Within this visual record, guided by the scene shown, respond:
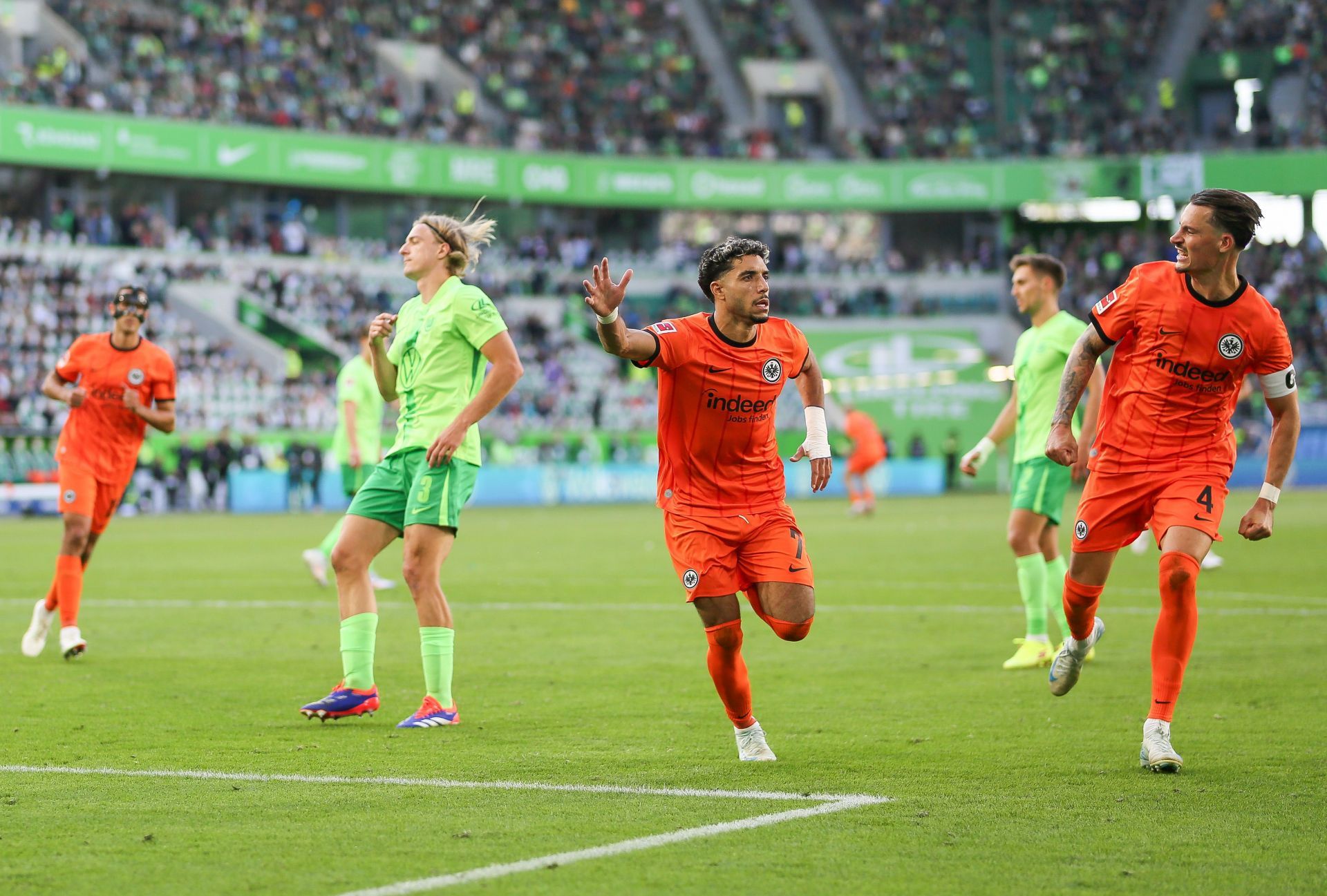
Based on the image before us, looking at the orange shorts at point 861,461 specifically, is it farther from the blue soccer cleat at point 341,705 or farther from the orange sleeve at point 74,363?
the blue soccer cleat at point 341,705

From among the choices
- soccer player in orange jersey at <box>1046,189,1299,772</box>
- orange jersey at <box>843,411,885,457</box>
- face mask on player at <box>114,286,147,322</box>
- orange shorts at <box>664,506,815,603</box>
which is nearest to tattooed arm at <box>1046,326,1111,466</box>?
soccer player in orange jersey at <box>1046,189,1299,772</box>

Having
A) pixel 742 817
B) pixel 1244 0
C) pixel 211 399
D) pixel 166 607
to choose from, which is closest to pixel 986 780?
pixel 742 817

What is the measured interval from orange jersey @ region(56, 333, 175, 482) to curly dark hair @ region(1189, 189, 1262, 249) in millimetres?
7025

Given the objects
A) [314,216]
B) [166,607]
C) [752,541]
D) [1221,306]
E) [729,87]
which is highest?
[729,87]

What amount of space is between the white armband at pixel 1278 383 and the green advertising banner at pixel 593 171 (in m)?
42.2

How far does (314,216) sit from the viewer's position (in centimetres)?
5406

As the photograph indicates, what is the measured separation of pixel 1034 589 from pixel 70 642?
624cm

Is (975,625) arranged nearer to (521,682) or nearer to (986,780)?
(521,682)

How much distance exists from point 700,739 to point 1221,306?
9.80 ft

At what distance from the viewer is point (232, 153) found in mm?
48781

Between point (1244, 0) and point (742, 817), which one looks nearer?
point (742, 817)

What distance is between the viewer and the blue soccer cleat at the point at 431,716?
26.9ft

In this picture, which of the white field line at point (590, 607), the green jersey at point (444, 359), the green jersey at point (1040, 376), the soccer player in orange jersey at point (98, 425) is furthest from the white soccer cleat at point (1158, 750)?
the white field line at point (590, 607)

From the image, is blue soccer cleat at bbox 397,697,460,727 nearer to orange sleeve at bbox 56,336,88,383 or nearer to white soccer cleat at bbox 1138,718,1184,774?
white soccer cleat at bbox 1138,718,1184,774
